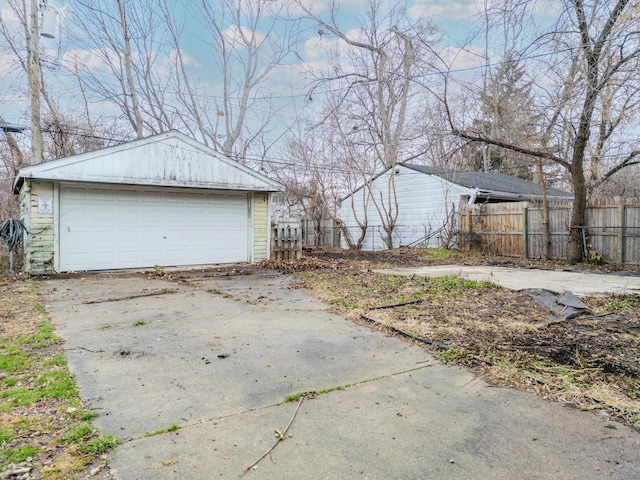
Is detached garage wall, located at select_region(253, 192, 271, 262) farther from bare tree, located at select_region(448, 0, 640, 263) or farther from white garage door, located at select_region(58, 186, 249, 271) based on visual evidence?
bare tree, located at select_region(448, 0, 640, 263)

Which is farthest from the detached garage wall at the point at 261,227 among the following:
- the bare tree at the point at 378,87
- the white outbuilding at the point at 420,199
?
the white outbuilding at the point at 420,199

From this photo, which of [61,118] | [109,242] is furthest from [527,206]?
[61,118]

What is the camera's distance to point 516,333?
3982 millimetres

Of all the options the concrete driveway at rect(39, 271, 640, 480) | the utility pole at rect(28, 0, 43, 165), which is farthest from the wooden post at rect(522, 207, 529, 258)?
the utility pole at rect(28, 0, 43, 165)

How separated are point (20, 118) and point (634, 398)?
1823 centimetres

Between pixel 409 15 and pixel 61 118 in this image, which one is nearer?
pixel 409 15

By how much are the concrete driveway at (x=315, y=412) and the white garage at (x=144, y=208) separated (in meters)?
5.43

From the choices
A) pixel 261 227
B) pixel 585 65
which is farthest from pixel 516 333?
pixel 261 227

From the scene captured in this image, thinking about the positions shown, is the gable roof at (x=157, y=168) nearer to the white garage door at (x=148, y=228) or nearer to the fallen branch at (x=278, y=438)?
the white garage door at (x=148, y=228)

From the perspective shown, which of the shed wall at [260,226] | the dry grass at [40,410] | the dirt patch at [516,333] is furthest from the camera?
the shed wall at [260,226]

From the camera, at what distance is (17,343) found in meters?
3.75

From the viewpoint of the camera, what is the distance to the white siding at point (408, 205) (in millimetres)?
15484

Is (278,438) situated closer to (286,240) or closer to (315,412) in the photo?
(315,412)

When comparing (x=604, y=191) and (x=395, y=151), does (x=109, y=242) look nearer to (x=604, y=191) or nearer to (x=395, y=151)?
(x=395, y=151)
